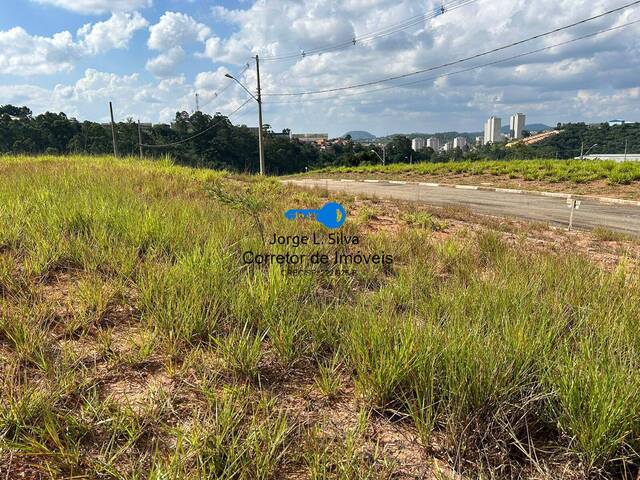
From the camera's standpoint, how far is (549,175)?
1873 centimetres

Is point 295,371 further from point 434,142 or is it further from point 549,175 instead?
point 434,142

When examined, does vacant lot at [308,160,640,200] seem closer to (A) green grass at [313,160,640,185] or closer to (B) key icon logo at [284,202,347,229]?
(A) green grass at [313,160,640,185]

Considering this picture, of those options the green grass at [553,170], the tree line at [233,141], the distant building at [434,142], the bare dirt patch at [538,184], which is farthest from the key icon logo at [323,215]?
the distant building at [434,142]

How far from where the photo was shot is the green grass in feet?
52.7

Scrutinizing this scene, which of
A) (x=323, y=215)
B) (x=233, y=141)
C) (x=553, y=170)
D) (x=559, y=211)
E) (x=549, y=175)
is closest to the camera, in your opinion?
(x=323, y=215)

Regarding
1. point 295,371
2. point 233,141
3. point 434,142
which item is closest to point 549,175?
point 295,371

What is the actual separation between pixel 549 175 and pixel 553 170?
0.51m

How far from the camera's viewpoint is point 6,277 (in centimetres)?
289

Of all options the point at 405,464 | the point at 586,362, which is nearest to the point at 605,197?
the point at 586,362

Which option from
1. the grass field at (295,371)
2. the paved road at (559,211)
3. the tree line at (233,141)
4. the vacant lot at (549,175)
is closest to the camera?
the grass field at (295,371)

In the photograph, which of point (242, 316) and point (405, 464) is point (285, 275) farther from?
point (405, 464)

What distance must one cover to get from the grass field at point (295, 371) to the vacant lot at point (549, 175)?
48.8ft

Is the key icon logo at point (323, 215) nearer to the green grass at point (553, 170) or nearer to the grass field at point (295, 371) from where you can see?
the grass field at point (295, 371)

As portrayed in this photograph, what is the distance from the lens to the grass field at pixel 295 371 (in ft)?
5.58
